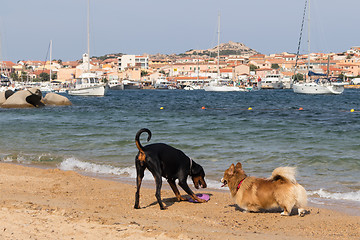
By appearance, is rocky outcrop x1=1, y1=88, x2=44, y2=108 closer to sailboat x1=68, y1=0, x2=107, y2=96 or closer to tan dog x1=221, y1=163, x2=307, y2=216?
sailboat x1=68, y1=0, x2=107, y2=96

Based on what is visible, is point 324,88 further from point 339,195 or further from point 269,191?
point 269,191

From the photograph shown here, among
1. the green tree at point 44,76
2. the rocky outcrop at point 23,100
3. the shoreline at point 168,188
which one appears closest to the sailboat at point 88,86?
the rocky outcrop at point 23,100

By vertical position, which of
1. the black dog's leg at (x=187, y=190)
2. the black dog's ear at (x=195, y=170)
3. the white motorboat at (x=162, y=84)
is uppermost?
the black dog's ear at (x=195, y=170)

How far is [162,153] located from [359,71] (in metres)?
183

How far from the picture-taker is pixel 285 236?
5.68 m

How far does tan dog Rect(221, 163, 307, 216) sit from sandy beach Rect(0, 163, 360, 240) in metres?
0.15

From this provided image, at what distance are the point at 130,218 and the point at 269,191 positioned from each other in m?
2.00

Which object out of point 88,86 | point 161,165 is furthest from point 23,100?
point 161,165

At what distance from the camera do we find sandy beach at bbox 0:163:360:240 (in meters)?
5.36

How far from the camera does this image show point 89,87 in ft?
206

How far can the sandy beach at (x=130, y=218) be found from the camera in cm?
536

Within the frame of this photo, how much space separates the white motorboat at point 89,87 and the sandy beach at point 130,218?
5468 cm

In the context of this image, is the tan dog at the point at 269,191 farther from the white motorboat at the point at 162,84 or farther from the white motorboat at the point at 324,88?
the white motorboat at the point at 162,84

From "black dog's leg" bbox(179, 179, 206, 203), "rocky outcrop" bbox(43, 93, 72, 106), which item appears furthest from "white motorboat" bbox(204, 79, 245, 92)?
"black dog's leg" bbox(179, 179, 206, 203)
